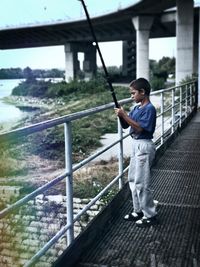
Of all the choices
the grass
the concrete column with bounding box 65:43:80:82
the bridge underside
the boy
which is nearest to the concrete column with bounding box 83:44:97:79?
the concrete column with bounding box 65:43:80:82

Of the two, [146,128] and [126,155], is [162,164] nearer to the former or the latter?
[146,128]

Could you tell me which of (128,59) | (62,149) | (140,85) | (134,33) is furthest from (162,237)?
(128,59)

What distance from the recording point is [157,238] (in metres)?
4.24

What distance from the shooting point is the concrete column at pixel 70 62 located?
220ft

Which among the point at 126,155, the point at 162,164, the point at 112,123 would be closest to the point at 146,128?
the point at 162,164

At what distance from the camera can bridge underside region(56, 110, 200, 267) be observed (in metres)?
3.76

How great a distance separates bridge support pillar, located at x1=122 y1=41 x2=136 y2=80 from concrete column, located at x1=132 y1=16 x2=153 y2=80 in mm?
30911

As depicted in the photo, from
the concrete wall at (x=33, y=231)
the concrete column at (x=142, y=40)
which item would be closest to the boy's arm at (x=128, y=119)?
the concrete wall at (x=33, y=231)

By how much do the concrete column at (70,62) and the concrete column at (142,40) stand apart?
2373cm

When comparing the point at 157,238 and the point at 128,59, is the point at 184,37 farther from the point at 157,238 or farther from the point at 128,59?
the point at 128,59

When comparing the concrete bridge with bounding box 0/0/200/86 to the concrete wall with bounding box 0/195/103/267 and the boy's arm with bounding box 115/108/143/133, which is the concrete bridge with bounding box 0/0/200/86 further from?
the boy's arm with bounding box 115/108/143/133

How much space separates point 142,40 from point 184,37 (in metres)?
14.8

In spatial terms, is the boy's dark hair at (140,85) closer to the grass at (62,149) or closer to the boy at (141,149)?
the boy at (141,149)

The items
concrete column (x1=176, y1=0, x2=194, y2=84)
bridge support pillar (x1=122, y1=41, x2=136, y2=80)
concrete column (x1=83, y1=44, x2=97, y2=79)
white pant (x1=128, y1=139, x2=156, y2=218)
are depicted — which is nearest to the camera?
white pant (x1=128, y1=139, x2=156, y2=218)
